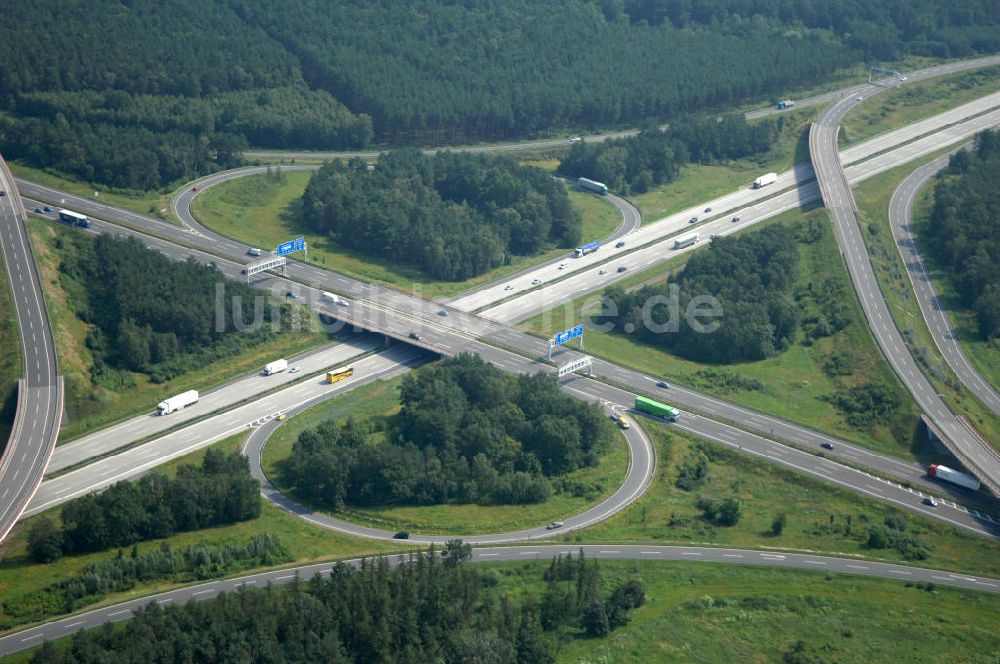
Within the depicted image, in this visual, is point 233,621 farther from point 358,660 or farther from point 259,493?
point 259,493

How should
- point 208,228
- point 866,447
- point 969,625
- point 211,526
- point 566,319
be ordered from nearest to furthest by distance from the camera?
point 969,625 → point 211,526 → point 866,447 → point 566,319 → point 208,228

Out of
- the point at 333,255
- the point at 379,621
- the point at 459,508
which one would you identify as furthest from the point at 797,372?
the point at 379,621

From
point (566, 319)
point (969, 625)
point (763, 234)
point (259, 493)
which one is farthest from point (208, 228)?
point (969, 625)

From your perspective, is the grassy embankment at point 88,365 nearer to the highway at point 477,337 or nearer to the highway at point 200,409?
the highway at point 200,409

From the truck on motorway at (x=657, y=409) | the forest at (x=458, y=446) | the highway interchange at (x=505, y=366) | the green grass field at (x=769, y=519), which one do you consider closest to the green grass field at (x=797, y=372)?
the highway interchange at (x=505, y=366)

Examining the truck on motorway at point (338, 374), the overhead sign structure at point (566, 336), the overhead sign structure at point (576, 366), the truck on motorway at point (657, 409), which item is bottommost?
the truck on motorway at point (338, 374)

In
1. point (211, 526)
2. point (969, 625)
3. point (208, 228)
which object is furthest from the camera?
point (208, 228)

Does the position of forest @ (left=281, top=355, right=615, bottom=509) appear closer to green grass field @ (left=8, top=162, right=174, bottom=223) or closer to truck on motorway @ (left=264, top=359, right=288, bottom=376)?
truck on motorway @ (left=264, top=359, right=288, bottom=376)
